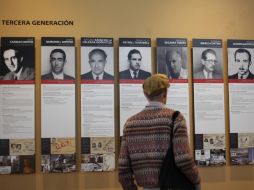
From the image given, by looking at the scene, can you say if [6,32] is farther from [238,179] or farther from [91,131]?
[238,179]

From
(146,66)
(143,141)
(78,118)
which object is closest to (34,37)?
(78,118)

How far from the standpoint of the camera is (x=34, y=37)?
3670 mm

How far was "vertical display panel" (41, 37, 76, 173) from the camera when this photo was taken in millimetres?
3580

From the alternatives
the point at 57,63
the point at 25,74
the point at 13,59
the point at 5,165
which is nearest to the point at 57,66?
the point at 57,63

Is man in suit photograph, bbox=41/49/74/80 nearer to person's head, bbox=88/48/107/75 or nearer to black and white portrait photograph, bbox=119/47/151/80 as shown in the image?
→ person's head, bbox=88/48/107/75

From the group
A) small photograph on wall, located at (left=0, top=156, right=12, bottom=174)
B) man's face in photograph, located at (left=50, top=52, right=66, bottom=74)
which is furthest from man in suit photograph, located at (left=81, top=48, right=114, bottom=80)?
small photograph on wall, located at (left=0, top=156, right=12, bottom=174)

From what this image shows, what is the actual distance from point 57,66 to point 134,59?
0.73 meters

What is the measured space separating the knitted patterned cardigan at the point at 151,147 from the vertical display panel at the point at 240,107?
159cm

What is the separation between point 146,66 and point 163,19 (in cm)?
51

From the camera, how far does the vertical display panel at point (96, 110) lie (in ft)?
11.9

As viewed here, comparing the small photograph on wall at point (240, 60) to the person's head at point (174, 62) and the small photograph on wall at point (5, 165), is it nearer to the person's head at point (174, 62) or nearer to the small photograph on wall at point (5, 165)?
the person's head at point (174, 62)

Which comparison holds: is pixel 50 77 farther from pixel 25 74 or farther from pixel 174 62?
pixel 174 62

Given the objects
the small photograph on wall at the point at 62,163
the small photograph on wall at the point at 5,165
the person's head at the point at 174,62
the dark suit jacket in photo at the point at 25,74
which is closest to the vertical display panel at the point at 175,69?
the person's head at the point at 174,62

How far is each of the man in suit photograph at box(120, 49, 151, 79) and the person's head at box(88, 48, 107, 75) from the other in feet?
0.65
